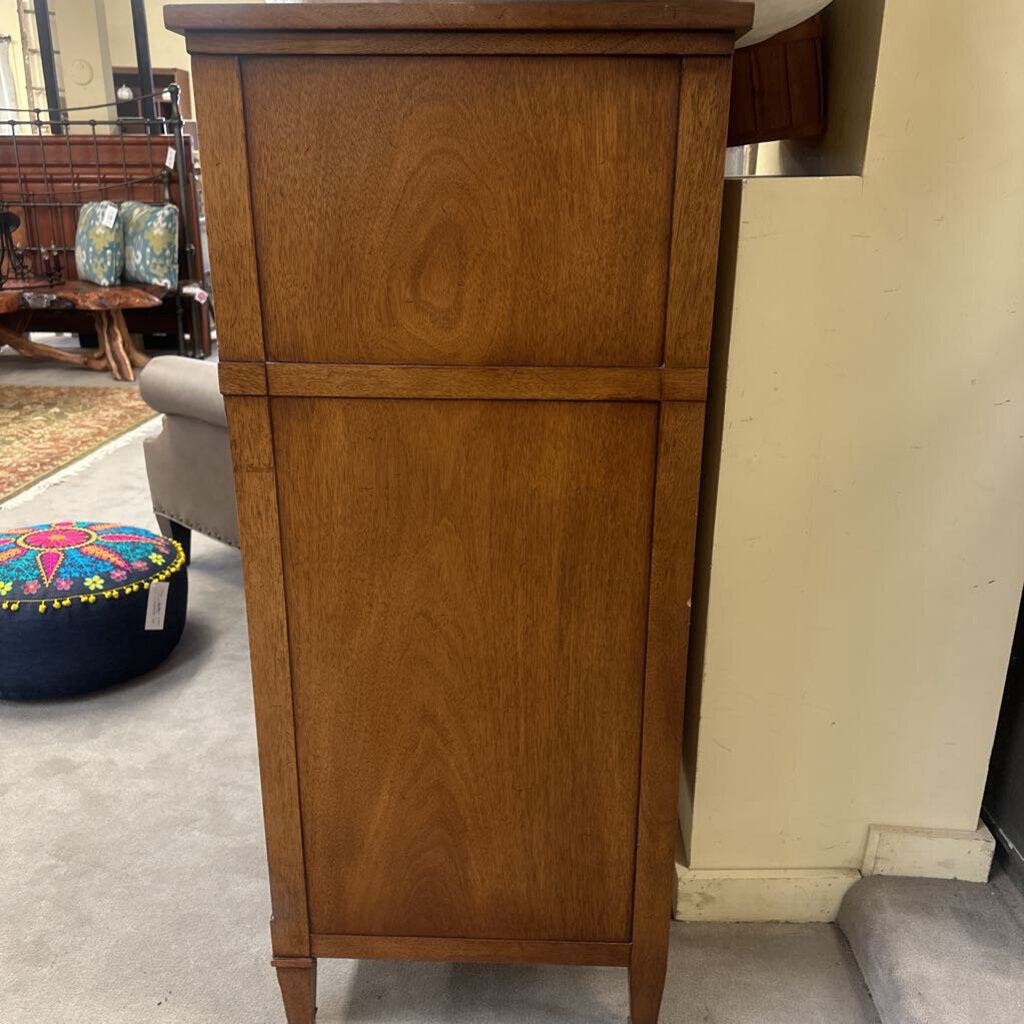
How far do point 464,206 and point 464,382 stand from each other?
0.18m

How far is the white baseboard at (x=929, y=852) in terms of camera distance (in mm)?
1499

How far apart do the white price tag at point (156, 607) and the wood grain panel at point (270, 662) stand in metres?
1.19

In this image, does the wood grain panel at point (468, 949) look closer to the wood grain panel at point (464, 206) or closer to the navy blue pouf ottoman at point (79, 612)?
the wood grain panel at point (464, 206)

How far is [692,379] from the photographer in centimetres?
99

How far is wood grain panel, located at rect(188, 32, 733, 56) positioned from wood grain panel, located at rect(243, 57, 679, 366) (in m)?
0.01

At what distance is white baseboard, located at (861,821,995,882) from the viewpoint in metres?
1.50

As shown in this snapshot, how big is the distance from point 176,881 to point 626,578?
42.2 inches

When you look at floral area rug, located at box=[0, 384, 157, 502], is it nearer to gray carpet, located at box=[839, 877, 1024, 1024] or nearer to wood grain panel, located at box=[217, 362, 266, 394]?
wood grain panel, located at box=[217, 362, 266, 394]

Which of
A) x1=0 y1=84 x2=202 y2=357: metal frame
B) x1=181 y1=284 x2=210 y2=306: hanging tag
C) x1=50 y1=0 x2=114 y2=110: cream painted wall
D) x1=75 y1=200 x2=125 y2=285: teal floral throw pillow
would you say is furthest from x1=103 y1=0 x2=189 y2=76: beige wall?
x1=181 y1=284 x2=210 y2=306: hanging tag

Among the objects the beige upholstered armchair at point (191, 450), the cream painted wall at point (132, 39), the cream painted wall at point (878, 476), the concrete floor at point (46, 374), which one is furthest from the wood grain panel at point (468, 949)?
the cream painted wall at point (132, 39)

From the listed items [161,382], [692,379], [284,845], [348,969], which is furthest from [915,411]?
[161,382]

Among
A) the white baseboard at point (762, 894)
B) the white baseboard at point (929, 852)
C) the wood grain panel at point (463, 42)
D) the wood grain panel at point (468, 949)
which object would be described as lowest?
the white baseboard at point (762, 894)

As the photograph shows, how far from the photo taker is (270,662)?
1.12m

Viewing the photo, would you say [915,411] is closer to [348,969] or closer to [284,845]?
[284,845]
